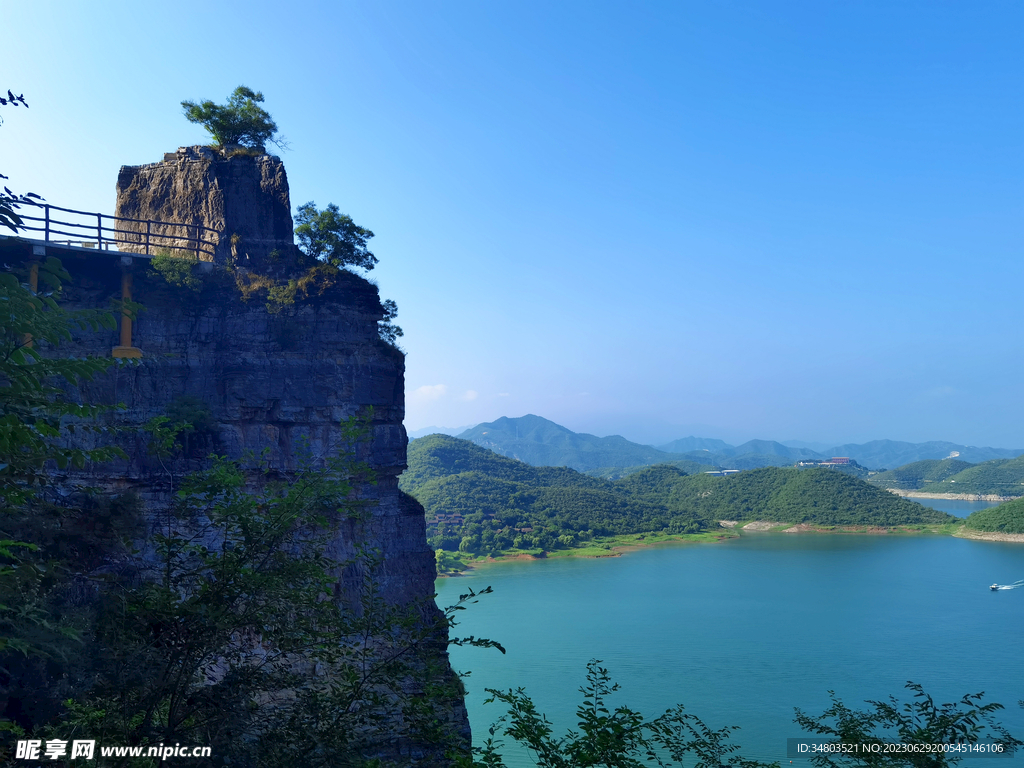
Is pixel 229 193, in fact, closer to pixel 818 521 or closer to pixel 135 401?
pixel 135 401

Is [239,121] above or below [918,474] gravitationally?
above

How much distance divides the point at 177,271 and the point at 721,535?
68881 millimetres

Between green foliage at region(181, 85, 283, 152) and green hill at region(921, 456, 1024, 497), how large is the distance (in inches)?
4926

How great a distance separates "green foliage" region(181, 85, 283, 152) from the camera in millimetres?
15781

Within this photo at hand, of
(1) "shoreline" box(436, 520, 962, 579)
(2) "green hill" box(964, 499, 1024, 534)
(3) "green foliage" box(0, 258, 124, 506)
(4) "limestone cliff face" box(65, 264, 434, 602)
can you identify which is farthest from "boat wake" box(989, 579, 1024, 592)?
(3) "green foliage" box(0, 258, 124, 506)

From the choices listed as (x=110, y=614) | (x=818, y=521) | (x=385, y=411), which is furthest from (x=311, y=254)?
(x=818, y=521)

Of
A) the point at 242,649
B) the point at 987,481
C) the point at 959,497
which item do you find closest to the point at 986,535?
the point at 959,497

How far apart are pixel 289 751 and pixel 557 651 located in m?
30.1

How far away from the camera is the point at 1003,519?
64.5 m

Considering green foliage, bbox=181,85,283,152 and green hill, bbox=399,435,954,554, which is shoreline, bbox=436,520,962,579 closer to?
green hill, bbox=399,435,954,554

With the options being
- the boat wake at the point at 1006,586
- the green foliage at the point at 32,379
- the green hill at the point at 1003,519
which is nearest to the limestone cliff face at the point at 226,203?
the green foliage at the point at 32,379

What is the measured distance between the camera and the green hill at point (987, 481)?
108 metres

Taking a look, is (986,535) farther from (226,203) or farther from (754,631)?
(226,203)

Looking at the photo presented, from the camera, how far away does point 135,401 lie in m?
13.5
